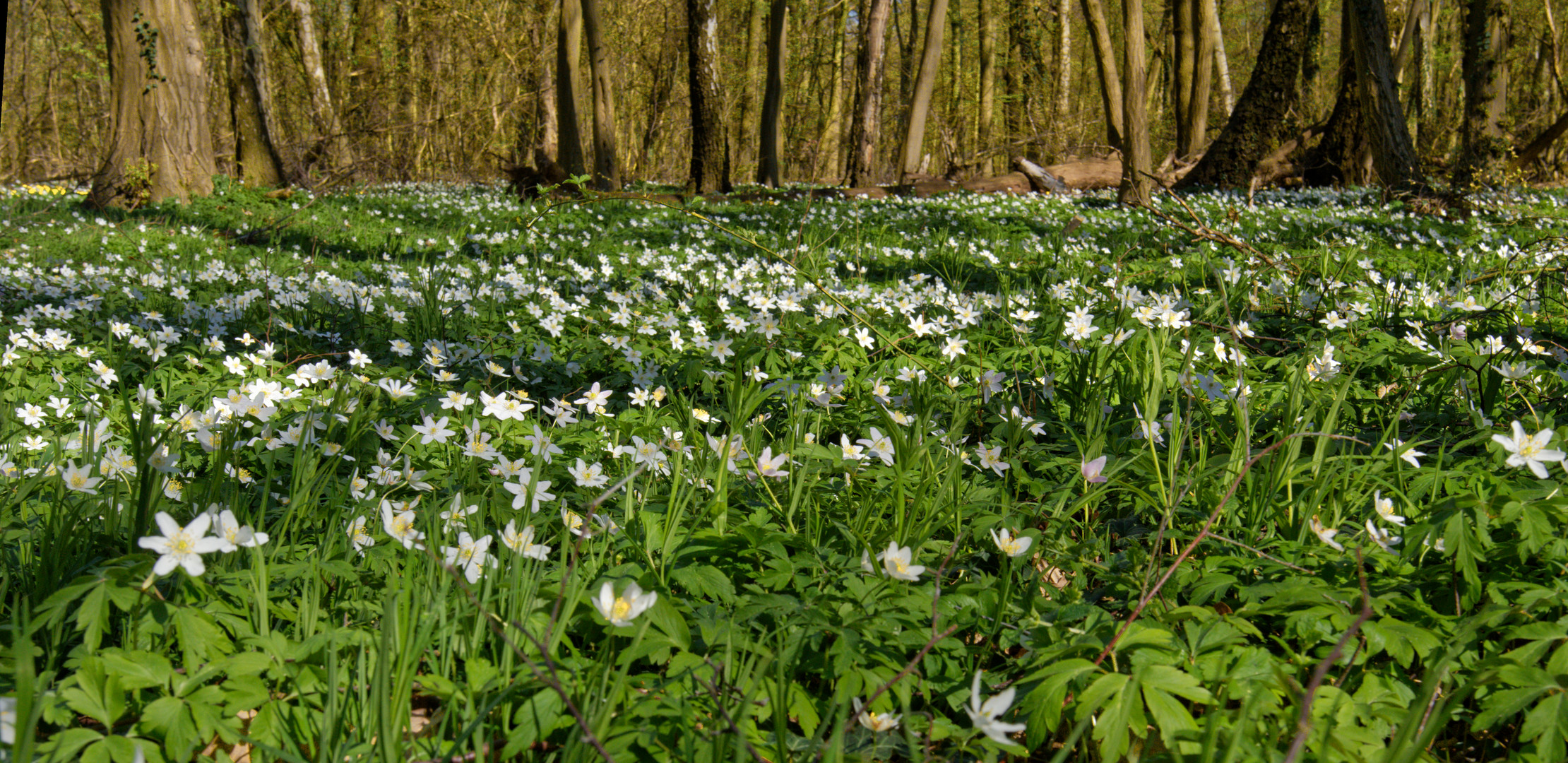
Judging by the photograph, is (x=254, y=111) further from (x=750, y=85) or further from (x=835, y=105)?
(x=750, y=85)

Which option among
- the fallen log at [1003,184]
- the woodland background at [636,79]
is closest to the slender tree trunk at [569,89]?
the woodland background at [636,79]

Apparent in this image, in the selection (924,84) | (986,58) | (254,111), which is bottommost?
(254,111)

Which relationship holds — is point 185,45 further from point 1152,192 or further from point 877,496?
point 1152,192

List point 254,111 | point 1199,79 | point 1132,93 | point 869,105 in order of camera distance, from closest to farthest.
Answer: point 1132,93 → point 254,111 → point 869,105 → point 1199,79

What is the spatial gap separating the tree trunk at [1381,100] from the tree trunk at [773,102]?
25.2ft

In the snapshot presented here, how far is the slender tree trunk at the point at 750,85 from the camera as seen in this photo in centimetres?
2267

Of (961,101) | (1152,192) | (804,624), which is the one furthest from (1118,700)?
(961,101)

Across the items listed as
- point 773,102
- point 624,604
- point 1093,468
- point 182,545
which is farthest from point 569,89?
point 624,604

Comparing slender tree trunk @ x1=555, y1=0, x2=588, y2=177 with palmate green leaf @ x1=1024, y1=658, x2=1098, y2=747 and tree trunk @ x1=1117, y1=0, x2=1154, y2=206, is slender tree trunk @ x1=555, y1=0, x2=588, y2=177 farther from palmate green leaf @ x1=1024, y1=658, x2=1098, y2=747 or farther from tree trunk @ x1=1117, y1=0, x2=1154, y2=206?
palmate green leaf @ x1=1024, y1=658, x2=1098, y2=747

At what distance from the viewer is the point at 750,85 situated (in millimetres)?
27641

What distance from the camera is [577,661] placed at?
4.67 feet

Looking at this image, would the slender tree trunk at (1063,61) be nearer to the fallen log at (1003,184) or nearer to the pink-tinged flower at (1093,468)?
the fallen log at (1003,184)

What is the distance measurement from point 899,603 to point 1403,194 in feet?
33.4

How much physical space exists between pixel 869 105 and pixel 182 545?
14323 mm
